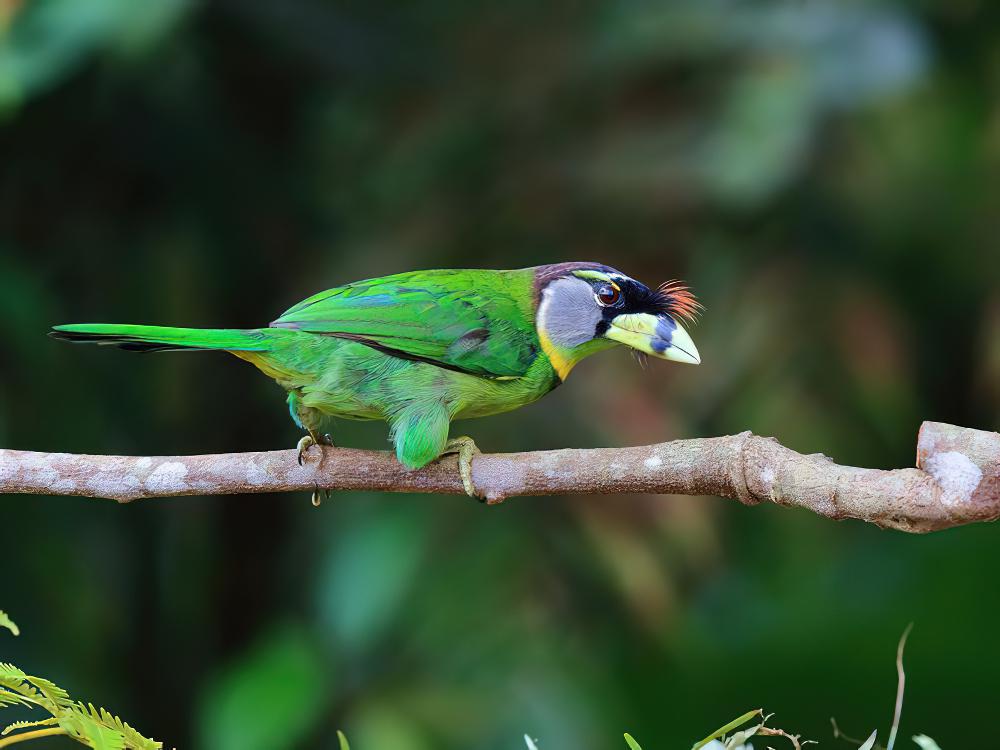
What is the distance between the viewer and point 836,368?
3.32m

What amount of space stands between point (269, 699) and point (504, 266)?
57.3 inches

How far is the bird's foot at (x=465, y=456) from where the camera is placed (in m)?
1.81

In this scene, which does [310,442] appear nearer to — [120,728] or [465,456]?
[465,456]

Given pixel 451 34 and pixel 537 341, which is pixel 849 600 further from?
pixel 451 34

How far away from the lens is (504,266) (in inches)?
137

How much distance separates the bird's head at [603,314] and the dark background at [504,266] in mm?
1298

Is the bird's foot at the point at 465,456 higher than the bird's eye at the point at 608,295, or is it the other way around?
the bird's eye at the point at 608,295

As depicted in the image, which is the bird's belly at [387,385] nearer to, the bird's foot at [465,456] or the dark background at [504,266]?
the bird's foot at [465,456]

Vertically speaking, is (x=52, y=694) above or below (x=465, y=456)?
below

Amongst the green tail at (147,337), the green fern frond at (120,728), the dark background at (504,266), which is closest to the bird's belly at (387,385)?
the green tail at (147,337)

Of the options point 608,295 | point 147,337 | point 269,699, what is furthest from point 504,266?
point 147,337

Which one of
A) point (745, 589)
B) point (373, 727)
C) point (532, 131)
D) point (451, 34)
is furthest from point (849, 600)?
point (451, 34)

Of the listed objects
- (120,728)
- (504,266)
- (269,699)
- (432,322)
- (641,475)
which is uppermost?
(504,266)

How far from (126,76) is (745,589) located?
2457 mm
